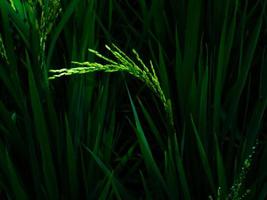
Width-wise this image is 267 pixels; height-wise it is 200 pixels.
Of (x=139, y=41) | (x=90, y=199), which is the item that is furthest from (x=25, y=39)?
(x=90, y=199)

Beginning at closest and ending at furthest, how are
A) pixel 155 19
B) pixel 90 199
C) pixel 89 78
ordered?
pixel 90 199, pixel 89 78, pixel 155 19

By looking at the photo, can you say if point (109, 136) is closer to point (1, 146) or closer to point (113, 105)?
point (113, 105)

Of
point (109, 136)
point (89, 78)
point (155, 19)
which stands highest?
point (155, 19)

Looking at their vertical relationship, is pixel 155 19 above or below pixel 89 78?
above

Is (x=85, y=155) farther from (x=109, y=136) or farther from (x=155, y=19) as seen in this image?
(x=155, y=19)

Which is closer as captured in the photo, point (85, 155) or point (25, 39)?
point (85, 155)

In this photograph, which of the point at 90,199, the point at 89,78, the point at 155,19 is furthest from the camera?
the point at 155,19

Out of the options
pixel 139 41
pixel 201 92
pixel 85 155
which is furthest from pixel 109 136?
pixel 139 41

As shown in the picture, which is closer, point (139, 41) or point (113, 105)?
point (113, 105)

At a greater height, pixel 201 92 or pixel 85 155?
pixel 201 92
